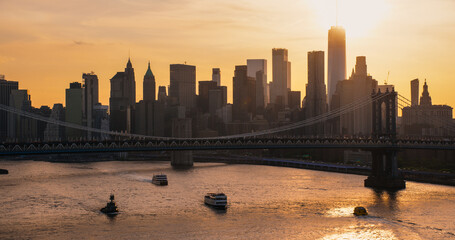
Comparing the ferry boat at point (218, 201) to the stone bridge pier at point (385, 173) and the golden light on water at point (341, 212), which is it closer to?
the golden light on water at point (341, 212)

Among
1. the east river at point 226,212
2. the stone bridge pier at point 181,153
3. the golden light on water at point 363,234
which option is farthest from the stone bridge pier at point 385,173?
the stone bridge pier at point 181,153

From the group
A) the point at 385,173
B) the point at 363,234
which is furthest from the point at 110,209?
the point at 385,173

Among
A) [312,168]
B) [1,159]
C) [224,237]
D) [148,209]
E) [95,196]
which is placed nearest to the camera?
[224,237]

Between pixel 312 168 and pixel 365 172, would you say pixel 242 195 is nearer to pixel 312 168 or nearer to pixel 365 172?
pixel 365 172

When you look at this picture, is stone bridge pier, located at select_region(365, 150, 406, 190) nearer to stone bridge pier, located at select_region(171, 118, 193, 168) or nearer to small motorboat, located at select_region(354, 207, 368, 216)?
small motorboat, located at select_region(354, 207, 368, 216)

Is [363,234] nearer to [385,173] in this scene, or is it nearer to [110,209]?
[110,209]

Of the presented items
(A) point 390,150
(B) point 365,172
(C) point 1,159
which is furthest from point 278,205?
(C) point 1,159
